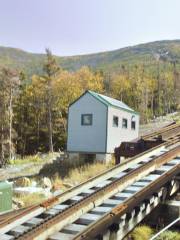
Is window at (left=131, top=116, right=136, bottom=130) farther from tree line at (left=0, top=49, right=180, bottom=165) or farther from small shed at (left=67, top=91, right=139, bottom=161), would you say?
tree line at (left=0, top=49, right=180, bottom=165)

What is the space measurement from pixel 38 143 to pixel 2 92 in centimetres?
1119

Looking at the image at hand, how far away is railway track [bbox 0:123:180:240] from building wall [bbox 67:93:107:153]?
14.4 meters

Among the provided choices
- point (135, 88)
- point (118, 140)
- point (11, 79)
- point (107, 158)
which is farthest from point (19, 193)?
point (135, 88)

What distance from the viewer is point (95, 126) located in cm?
2677

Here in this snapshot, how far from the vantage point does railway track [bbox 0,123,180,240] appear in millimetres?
7879

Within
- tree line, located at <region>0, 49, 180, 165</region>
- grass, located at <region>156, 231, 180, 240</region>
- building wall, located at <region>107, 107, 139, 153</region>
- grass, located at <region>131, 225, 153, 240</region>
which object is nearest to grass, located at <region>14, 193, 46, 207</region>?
grass, located at <region>131, 225, 153, 240</region>

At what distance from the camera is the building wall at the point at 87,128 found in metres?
26.4

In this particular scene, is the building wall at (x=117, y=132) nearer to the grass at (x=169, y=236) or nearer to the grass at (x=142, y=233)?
the grass at (x=142, y=233)

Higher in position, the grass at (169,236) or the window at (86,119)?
the window at (86,119)

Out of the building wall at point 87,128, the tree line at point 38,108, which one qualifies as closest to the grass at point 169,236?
the building wall at point 87,128

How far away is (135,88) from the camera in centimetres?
7606

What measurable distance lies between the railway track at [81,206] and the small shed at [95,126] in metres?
14.2

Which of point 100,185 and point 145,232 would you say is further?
point 100,185

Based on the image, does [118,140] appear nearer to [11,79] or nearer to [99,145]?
[99,145]
